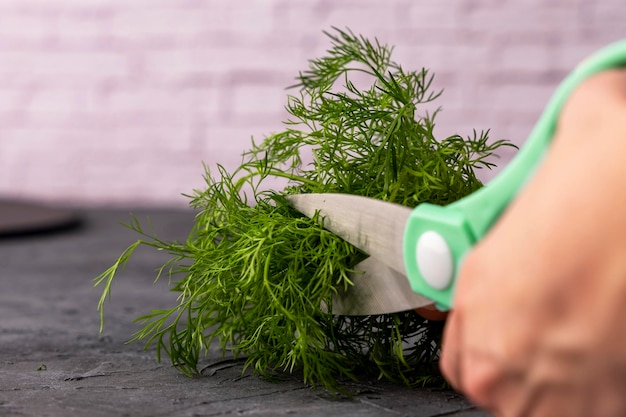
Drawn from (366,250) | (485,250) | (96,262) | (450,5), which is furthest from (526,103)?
(485,250)

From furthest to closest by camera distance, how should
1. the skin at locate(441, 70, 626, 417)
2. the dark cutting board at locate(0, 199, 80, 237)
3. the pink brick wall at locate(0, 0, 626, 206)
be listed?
the pink brick wall at locate(0, 0, 626, 206), the dark cutting board at locate(0, 199, 80, 237), the skin at locate(441, 70, 626, 417)

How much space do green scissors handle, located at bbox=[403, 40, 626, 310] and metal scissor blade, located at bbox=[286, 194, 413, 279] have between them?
1.3 inches

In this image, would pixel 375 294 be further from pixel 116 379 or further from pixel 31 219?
pixel 31 219

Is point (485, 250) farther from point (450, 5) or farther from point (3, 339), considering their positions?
point (450, 5)

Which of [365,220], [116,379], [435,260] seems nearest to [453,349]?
[435,260]

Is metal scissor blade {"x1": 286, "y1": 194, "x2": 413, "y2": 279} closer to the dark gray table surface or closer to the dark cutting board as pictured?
the dark gray table surface

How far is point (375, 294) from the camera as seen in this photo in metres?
0.51

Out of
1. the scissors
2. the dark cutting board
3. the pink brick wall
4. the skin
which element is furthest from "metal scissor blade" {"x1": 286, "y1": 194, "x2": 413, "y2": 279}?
the pink brick wall

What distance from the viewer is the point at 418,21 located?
1745mm

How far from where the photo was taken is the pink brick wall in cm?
172

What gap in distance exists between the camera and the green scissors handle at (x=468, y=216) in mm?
344

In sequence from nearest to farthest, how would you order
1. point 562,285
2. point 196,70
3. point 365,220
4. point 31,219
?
point 562,285
point 365,220
point 31,219
point 196,70

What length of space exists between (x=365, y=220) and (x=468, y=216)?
0.43 ft

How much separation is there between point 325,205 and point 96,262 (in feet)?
2.50
